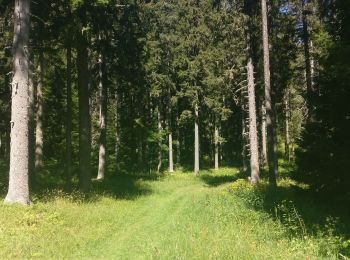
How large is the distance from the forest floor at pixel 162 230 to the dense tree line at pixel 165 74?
6.09 feet

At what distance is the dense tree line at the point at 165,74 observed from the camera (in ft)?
43.4

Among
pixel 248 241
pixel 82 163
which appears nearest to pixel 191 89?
pixel 82 163

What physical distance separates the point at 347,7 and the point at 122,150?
35219mm

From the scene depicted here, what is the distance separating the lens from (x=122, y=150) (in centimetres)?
4506

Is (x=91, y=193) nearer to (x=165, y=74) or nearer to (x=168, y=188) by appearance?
(x=168, y=188)

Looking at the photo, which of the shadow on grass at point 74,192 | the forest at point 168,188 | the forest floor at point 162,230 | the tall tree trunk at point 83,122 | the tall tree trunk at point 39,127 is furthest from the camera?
the tall tree trunk at point 39,127

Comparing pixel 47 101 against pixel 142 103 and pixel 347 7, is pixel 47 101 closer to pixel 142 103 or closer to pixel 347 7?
pixel 142 103

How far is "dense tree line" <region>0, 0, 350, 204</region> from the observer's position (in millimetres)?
13219

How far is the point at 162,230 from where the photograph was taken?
37.2 feet

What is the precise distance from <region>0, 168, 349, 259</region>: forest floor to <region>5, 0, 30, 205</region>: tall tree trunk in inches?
26.1

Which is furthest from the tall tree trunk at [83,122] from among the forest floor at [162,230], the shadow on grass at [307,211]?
the shadow on grass at [307,211]

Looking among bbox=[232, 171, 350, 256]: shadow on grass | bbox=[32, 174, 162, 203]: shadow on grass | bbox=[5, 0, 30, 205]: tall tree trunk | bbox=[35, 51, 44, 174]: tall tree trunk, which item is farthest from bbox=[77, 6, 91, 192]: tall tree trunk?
bbox=[232, 171, 350, 256]: shadow on grass

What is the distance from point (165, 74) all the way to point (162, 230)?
26.9 metres

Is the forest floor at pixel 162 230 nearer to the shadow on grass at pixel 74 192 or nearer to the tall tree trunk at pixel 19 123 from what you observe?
the shadow on grass at pixel 74 192
